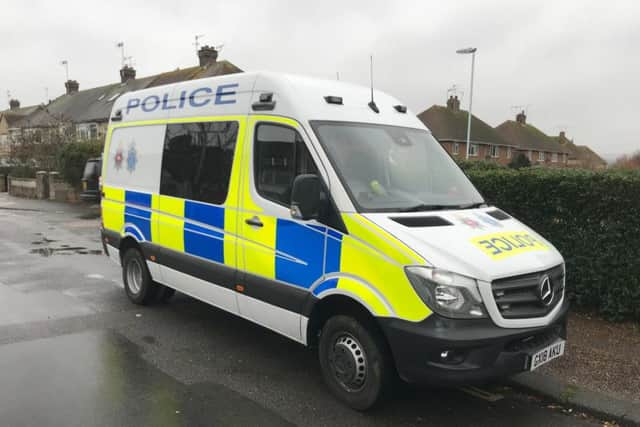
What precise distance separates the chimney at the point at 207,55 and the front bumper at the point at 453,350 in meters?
35.2

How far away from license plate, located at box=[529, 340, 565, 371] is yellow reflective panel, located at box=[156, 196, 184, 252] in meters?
3.38

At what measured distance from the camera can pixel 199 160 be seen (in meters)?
5.05

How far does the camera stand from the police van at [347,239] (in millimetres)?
3291

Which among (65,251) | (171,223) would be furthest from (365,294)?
(65,251)

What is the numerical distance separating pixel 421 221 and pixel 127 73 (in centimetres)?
4474

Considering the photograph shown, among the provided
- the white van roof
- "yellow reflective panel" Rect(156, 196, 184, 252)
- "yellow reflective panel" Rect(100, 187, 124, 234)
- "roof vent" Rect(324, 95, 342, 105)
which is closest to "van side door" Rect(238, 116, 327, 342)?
the white van roof

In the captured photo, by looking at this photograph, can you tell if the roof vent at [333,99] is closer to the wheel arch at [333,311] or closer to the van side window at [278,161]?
the van side window at [278,161]

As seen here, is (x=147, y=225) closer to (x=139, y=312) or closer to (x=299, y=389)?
(x=139, y=312)

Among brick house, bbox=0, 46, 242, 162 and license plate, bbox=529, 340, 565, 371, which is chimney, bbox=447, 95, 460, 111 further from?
license plate, bbox=529, 340, 565, 371

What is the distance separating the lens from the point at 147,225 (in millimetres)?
5785

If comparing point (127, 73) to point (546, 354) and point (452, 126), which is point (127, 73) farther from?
point (546, 354)

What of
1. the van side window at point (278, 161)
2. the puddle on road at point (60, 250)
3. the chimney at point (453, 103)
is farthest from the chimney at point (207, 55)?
the van side window at point (278, 161)

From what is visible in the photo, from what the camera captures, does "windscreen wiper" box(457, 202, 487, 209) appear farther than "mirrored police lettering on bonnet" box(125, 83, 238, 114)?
No

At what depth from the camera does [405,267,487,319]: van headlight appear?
10.6ft
